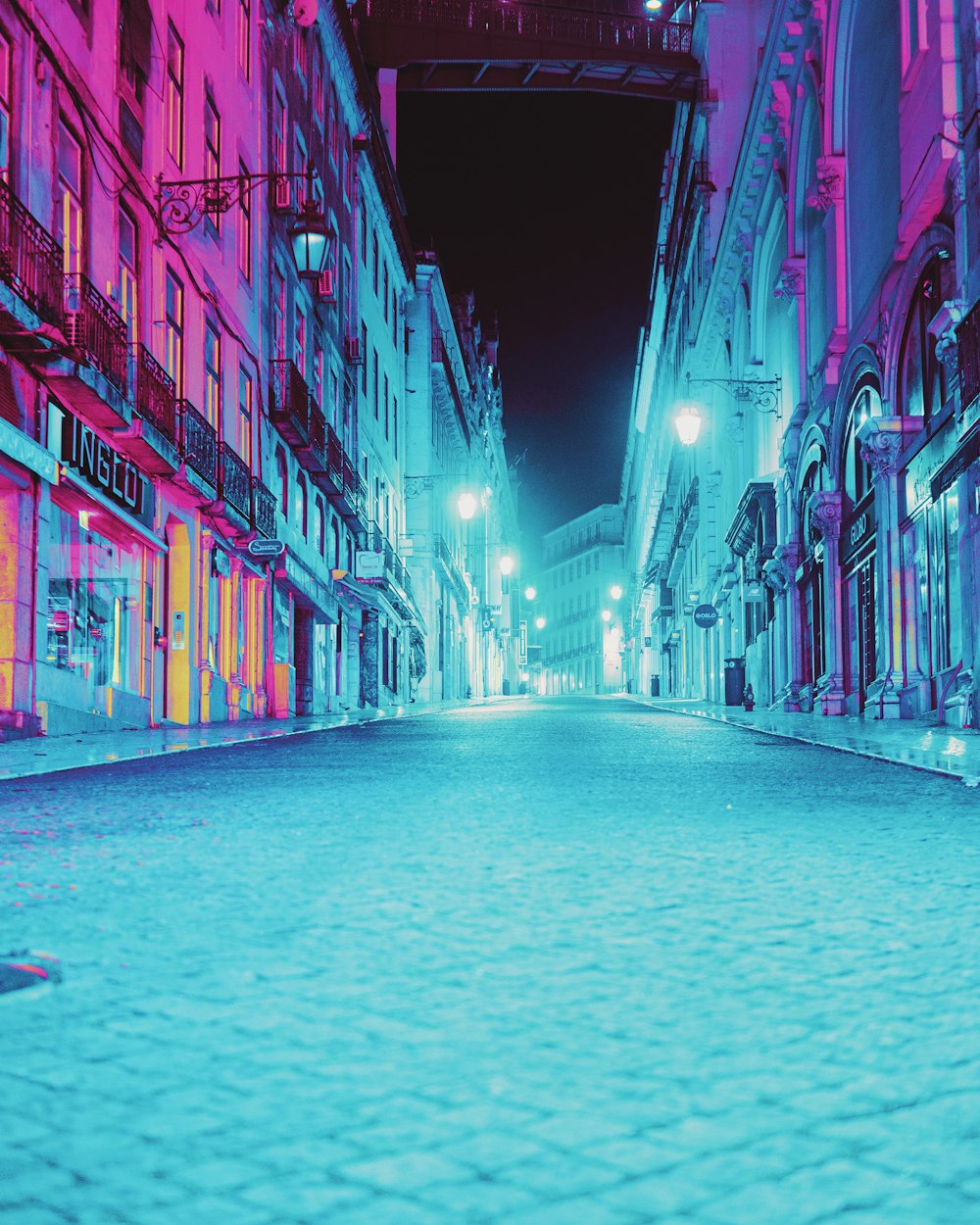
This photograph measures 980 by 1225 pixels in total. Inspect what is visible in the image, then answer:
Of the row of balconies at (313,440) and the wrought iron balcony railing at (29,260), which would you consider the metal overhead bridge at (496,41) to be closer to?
the row of balconies at (313,440)

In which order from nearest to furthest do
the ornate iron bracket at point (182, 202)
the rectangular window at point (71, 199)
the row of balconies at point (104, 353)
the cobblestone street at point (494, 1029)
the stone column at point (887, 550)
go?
the cobblestone street at point (494, 1029) → the row of balconies at point (104, 353) → the rectangular window at point (71, 199) → the stone column at point (887, 550) → the ornate iron bracket at point (182, 202)

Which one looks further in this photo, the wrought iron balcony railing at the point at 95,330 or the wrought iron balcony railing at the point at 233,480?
the wrought iron balcony railing at the point at 233,480

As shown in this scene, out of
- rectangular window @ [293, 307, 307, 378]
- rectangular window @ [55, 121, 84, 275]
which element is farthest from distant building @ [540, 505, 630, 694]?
rectangular window @ [55, 121, 84, 275]

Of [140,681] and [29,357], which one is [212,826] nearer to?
[29,357]

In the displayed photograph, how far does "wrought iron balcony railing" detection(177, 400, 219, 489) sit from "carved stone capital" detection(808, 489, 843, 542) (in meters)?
9.88

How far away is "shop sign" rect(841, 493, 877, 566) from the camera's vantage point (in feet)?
66.4

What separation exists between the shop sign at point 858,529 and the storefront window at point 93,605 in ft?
34.4

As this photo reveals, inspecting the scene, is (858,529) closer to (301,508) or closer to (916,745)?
(916,745)

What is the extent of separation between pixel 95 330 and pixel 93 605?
131 inches

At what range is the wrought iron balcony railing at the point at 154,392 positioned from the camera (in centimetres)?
1791

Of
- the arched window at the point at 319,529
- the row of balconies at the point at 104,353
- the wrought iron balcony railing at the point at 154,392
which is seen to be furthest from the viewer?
the arched window at the point at 319,529

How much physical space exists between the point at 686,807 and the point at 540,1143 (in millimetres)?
3720

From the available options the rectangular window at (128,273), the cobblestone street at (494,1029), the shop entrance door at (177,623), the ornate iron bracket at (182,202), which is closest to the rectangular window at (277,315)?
the ornate iron bracket at (182,202)

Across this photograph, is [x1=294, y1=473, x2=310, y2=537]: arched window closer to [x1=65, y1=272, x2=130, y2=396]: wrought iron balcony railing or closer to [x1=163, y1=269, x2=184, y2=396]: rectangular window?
[x1=163, y1=269, x2=184, y2=396]: rectangular window
